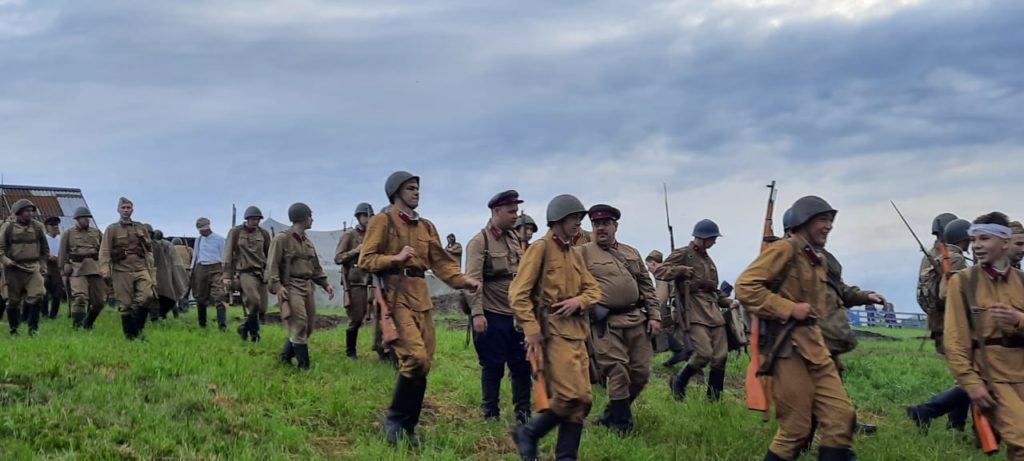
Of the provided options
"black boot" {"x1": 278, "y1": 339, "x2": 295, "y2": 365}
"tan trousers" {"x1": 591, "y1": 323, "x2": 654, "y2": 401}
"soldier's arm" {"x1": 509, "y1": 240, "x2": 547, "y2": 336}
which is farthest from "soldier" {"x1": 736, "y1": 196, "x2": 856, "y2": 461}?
"black boot" {"x1": 278, "y1": 339, "x2": 295, "y2": 365}

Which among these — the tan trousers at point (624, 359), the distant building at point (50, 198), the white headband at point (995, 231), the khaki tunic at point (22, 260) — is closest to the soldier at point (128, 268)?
the khaki tunic at point (22, 260)

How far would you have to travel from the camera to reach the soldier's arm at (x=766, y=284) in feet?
21.4

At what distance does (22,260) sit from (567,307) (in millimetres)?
9730

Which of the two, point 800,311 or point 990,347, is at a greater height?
point 800,311

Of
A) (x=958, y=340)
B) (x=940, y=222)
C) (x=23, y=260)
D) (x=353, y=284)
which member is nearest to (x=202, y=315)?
(x=23, y=260)

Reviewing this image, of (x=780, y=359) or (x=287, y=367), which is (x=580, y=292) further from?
(x=287, y=367)

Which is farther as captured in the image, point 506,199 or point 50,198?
point 50,198

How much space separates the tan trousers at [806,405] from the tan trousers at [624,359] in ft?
7.99

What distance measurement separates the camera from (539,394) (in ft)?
23.3

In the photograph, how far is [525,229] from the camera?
10.8 m

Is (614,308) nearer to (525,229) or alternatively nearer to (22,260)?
(525,229)

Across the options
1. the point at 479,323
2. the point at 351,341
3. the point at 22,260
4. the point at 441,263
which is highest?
the point at 22,260

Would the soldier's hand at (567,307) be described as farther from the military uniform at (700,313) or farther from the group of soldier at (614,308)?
the military uniform at (700,313)

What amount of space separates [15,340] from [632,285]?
780 cm
